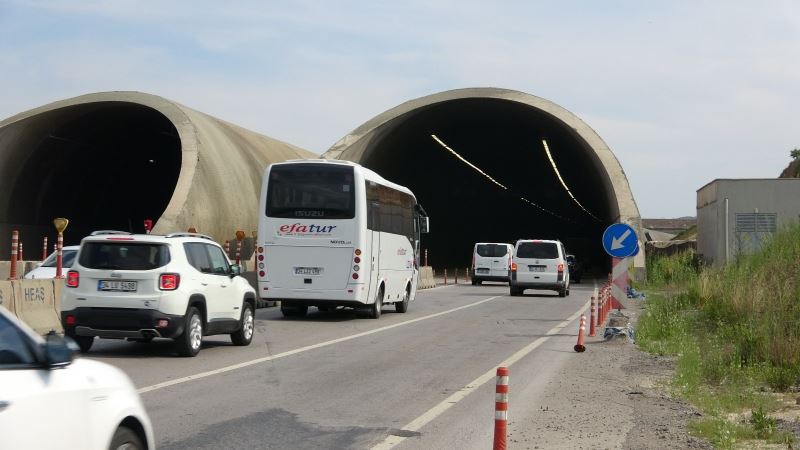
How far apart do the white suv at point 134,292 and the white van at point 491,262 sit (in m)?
35.4

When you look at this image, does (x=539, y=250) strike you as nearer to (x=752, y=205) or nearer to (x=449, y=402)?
(x=752, y=205)

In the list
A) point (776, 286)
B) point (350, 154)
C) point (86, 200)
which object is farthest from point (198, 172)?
point (776, 286)

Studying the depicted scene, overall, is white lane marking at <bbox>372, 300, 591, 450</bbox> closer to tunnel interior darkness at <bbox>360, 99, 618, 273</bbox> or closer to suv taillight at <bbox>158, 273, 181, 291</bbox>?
suv taillight at <bbox>158, 273, 181, 291</bbox>

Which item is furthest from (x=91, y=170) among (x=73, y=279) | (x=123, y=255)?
(x=123, y=255)

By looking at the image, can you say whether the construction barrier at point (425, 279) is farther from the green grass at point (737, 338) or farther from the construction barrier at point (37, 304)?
the construction barrier at point (37, 304)

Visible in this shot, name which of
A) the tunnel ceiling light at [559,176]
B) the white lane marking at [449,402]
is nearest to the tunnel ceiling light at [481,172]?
the tunnel ceiling light at [559,176]

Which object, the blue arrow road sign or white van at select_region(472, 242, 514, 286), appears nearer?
the blue arrow road sign

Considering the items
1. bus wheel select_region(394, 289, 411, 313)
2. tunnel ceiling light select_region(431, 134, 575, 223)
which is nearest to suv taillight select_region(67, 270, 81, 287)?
bus wheel select_region(394, 289, 411, 313)

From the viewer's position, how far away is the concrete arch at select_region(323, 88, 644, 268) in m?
45.8

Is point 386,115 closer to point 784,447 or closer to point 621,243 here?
point 621,243

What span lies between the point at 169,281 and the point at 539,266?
80.8ft

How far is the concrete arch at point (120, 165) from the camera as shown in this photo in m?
39.0

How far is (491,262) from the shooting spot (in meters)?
51.4

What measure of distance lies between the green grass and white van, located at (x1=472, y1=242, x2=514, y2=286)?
22009 mm
